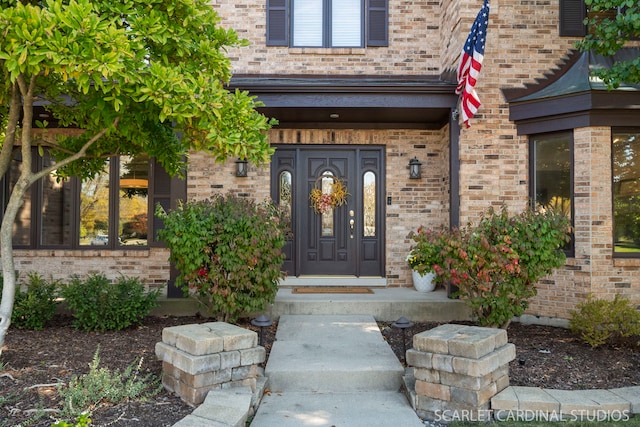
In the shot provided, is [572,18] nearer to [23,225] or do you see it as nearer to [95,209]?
[95,209]

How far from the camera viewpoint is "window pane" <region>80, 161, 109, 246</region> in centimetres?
710

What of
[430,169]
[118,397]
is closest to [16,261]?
[118,397]

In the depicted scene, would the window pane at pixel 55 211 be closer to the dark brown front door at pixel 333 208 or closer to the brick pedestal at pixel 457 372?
the dark brown front door at pixel 333 208

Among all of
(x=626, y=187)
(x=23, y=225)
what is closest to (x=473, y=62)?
(x=626, y=187)

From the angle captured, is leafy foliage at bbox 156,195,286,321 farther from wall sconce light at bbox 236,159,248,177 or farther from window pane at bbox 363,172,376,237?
window pane at bbox 363,172,376,237

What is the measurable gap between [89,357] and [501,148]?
5.46 metres

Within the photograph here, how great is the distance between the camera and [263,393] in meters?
3.58

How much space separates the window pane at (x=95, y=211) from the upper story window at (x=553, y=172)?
255 inches

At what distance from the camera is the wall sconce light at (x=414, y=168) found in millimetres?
6973

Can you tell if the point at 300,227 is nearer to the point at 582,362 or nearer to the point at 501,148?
the point at 501,148

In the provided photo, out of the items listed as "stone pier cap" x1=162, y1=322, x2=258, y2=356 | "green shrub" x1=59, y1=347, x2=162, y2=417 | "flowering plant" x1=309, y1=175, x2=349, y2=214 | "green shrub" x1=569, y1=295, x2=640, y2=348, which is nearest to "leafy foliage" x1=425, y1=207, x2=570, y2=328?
"green shrub" x1=569, y1=295, x2=640, y2=348

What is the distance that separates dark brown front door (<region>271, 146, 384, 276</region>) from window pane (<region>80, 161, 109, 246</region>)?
2774mm

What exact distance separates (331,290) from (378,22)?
14.3ft

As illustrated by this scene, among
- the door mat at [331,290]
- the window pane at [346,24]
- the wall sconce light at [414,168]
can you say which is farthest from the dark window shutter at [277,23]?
the door mat at [331,290]
